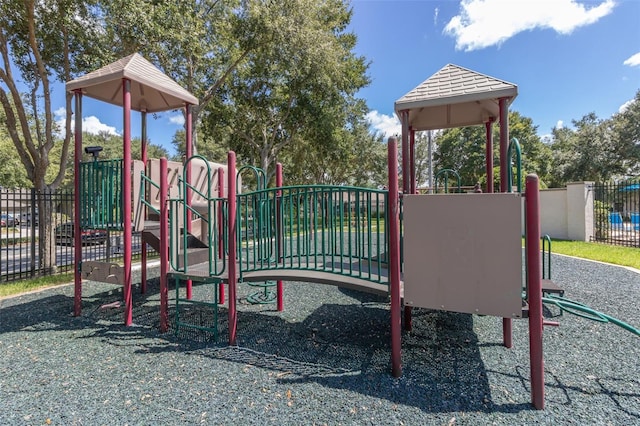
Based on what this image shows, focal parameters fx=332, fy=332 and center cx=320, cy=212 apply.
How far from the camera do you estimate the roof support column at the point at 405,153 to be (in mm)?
3803

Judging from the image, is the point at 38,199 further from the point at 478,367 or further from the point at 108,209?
the point at 478,367

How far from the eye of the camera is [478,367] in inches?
125

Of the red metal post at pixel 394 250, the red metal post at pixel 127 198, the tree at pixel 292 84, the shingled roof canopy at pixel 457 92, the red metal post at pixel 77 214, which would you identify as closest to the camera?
the red metal post at pixel 394 250

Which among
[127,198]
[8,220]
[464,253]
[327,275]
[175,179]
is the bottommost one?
[327,275]

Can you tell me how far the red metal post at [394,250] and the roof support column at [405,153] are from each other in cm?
91

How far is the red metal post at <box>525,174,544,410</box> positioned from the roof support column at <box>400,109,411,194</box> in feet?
5.07

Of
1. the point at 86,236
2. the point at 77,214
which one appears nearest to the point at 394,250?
the point at 77,214

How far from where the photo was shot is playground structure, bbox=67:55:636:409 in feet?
8.96

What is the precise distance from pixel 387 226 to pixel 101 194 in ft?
13.3

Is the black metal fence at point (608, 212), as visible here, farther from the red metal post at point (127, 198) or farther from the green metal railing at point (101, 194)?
the green metal railing at point (101, 194)

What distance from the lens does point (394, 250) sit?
9.95ft

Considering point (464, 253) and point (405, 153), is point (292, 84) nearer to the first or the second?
point (405, 153)

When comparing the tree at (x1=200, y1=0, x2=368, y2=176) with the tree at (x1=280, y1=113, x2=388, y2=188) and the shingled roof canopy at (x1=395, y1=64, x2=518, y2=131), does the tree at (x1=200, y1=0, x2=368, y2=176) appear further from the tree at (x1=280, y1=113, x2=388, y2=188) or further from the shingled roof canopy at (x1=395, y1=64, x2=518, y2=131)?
the shingled roof canopy at (x1=395, y1=64, x2=518, y2=131)

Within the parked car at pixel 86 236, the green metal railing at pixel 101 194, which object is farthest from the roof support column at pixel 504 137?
the parked car at pixel 86 236
